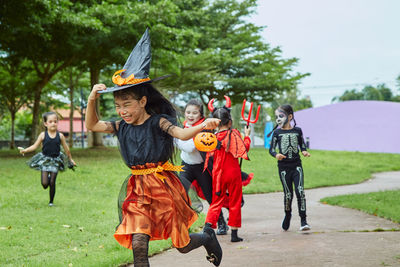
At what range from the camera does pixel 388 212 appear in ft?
27.1

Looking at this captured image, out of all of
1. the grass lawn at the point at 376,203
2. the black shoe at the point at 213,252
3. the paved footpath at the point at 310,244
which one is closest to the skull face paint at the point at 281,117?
the paved footpath at the point at 310,244

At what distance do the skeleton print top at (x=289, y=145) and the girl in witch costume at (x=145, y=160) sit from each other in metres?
3.25

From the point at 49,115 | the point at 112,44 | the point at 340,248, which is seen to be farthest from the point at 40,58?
the point at 340,248

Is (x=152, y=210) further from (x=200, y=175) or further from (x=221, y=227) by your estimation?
(x=221, y=227)

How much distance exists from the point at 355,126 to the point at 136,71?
34191 millimetres

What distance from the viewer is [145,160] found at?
13.1 ft

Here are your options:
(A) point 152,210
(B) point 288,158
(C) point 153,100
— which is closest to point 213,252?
(A) point 152,210

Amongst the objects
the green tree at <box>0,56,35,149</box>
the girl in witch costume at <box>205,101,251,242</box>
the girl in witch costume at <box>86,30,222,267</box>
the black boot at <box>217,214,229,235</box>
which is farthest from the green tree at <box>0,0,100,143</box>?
the girl in witch costume at <box>86,30,222,267</box>

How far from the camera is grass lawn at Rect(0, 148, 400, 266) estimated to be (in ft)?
18.1

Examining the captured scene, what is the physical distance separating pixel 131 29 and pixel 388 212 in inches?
512

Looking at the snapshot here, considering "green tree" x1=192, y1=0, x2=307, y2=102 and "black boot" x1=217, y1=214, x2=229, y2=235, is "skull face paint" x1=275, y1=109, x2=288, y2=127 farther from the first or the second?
"green tree" x1=192, y1=0, x2=307, y2=102

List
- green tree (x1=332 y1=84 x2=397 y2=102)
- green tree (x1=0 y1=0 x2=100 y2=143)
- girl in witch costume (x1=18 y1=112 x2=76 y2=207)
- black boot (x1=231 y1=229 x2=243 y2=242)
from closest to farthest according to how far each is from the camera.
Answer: black boot (x1=231 y1=229 x2=243 y2=242) < girl in witch costume (x1=18 y1=112 x2=76 y2=207) < green tree (x1=0 y1=0 x2=100 y2=143) < green tree (x1=332 y1=84 x2=397 y2=102)

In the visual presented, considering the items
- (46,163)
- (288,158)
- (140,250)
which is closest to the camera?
(140,250)

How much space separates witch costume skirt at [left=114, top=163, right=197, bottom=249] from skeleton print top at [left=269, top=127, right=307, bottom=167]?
135 inches
